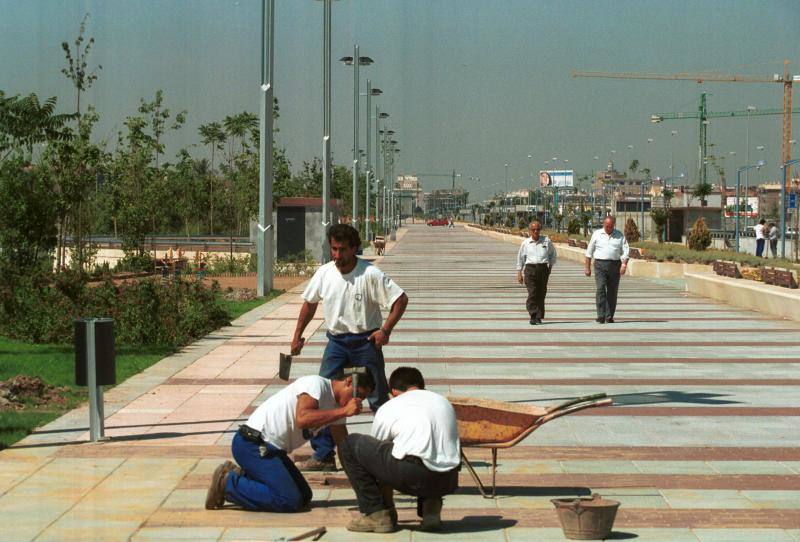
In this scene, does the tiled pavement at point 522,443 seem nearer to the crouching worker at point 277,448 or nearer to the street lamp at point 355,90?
the crouching worker at point 277,448

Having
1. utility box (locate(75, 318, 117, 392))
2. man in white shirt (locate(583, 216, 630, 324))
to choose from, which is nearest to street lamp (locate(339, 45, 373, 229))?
man in white shirt (locate(583, 216, 630, 324))

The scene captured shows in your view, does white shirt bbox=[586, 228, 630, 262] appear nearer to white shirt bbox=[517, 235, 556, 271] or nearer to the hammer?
white shirt bbox=[517, 235, 556, 271]

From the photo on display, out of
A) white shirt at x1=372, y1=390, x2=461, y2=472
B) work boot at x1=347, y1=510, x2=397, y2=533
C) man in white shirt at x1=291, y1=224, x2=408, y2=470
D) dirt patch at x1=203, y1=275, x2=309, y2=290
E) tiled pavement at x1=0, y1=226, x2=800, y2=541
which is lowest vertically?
dirt patch at x1=203, y1=275, x2=309, y2=290

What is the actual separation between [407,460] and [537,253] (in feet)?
41.4

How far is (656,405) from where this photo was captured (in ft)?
37.3

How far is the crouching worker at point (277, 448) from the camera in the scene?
289 inches

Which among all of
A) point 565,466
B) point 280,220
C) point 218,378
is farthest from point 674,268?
point 565,466

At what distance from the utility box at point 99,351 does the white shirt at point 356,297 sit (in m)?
1.69

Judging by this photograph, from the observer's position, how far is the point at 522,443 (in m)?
9.55

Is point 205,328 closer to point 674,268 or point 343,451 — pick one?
point 343,451

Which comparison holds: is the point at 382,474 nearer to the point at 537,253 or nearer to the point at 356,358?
the point at 356,358

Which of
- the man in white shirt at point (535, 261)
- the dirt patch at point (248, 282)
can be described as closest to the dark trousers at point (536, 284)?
the man in white shirt at point (535, 261)

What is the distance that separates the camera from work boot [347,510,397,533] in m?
6.88

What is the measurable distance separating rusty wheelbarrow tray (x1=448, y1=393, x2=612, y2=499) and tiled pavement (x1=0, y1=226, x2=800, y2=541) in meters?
0.35
